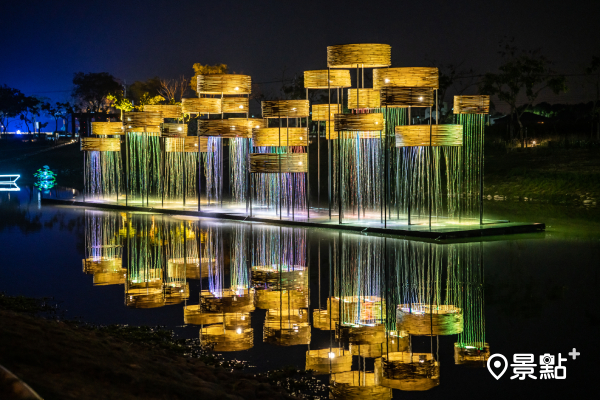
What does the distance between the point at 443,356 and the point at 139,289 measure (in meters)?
4.60

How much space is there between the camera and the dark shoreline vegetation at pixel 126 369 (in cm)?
437

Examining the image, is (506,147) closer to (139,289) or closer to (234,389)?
(139,289)

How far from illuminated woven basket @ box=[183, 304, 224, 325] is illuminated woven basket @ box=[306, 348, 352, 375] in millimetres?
1562

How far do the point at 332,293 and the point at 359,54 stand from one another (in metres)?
7.18

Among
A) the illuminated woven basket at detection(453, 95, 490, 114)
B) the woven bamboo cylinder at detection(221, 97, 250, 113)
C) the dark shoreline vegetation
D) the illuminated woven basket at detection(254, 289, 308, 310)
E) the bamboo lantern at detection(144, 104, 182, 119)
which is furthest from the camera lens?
the bamboo lantern at detection(144, 104, 182, 119)

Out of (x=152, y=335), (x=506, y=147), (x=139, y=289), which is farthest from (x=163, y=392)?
(x=506, y=147)

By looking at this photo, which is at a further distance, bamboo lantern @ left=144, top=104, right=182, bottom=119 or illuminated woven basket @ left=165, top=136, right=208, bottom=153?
illuminated woven basket @ left=165, top=136, right=208, bottom=153

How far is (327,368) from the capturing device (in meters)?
5.84

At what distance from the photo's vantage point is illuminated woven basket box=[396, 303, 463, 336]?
279 inches

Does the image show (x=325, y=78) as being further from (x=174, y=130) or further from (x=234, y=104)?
(x=174, y=130)

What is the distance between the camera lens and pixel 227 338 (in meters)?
6.76

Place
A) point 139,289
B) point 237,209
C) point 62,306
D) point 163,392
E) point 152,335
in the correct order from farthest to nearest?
point 237,209, point 139,289, point 62,306, point 152,335, point 163,392

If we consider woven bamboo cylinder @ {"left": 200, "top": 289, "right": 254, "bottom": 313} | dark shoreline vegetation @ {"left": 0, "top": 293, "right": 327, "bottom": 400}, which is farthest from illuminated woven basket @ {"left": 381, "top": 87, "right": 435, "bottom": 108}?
dark shoreline vegetation @ {"left": 0, "top": 293, "right": 327, "bottom": 400}

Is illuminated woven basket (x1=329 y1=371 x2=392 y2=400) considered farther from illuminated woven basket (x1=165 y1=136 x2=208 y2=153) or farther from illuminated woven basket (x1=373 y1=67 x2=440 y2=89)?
illuminated woven basket (x1=165 y1=136 x2=208 y2=153)
